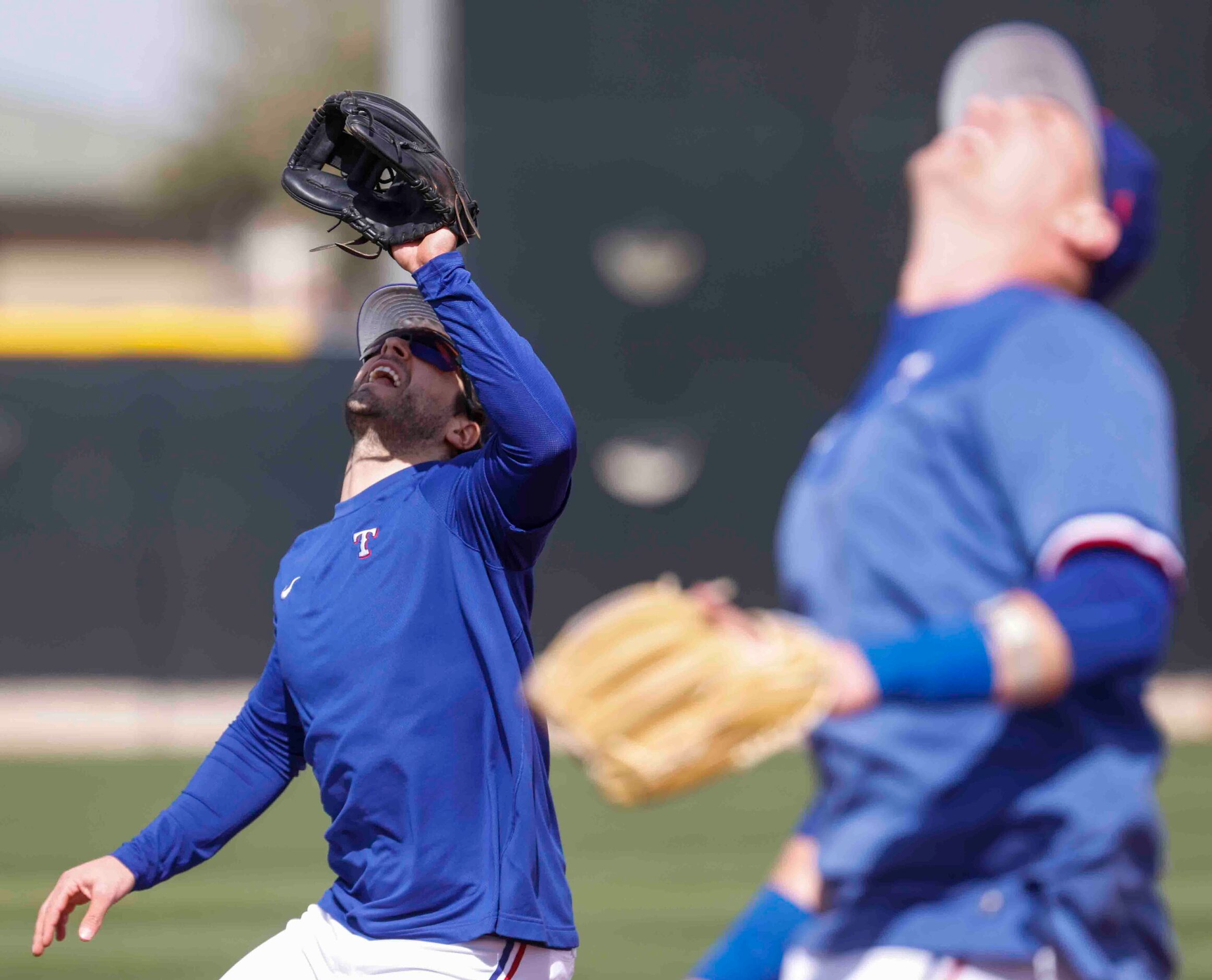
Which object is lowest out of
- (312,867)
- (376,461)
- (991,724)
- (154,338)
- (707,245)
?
(312,867)

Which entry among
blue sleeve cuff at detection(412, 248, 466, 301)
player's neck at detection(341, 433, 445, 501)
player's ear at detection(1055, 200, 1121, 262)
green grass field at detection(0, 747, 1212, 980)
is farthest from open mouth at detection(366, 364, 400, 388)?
green grass field at detection(0, 747, 1212, 980)

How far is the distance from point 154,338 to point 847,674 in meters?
9.18

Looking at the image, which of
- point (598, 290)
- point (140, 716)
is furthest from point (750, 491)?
point (140, 716)

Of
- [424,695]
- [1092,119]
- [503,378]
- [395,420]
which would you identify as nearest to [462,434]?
[395,420]

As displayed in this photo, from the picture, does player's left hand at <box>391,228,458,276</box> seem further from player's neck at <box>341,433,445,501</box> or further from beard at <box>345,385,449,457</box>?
player's neck at <box>341,433,445,501</box>

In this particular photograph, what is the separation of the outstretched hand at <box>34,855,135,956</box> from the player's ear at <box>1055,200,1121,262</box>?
196cm

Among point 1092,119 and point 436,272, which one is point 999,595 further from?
point 436,272

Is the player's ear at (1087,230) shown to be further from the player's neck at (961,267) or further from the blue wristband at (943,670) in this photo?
the blue wristband at (943,670)

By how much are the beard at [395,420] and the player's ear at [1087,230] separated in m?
1.40

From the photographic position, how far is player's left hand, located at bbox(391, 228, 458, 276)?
261 cm

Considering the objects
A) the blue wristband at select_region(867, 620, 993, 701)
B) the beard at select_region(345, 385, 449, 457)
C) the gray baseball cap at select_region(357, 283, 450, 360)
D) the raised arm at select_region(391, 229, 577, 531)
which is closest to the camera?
the blue wristband at select_region(867, 620, 993, 701)

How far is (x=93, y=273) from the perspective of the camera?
33844 millimetres

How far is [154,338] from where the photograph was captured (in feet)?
33.1

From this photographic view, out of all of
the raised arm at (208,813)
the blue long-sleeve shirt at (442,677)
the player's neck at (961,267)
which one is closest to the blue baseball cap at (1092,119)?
the player's neck at (961,267)
